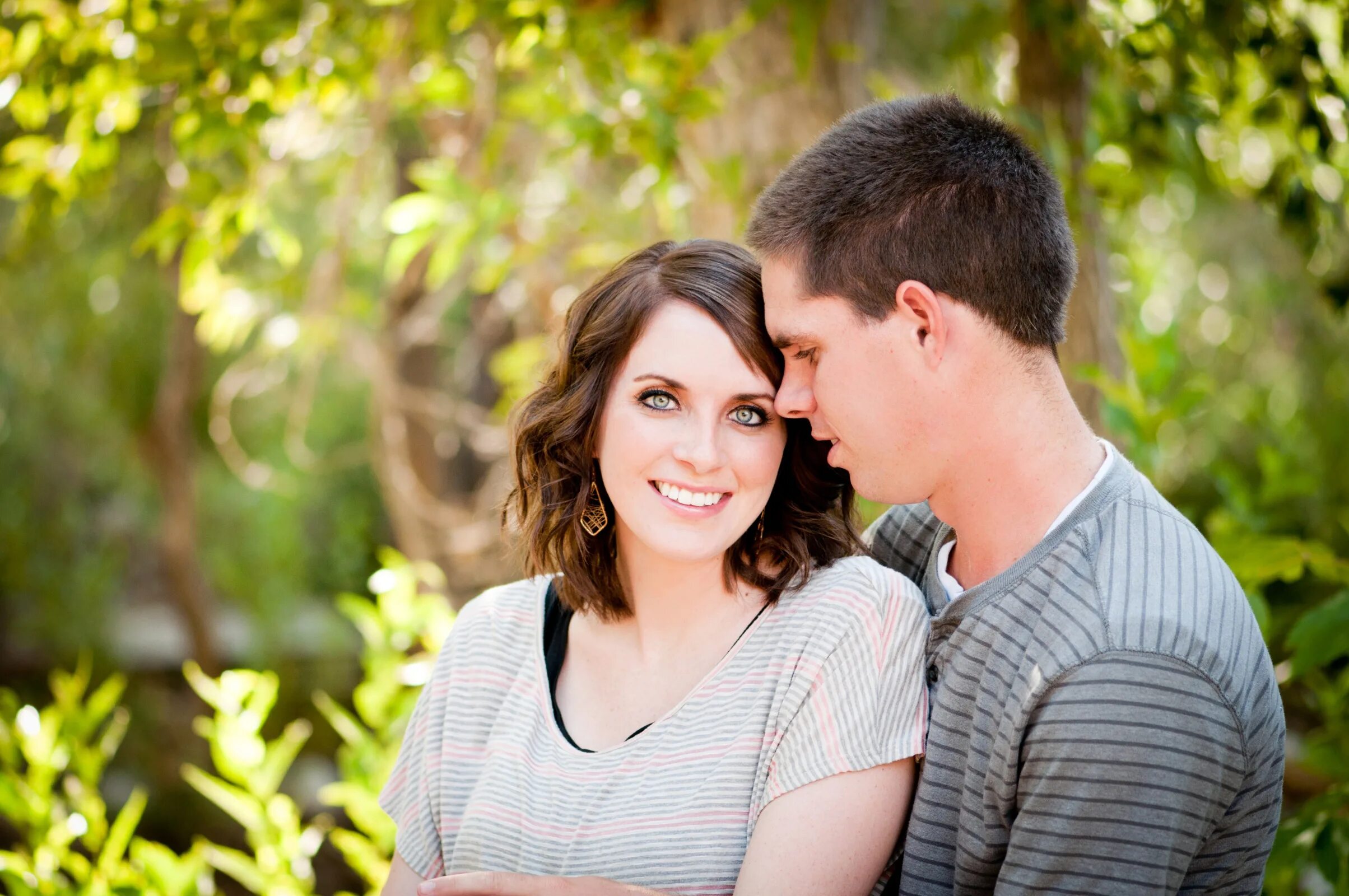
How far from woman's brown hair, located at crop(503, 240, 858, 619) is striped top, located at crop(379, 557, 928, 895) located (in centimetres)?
9

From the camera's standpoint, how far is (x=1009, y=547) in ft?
5.18

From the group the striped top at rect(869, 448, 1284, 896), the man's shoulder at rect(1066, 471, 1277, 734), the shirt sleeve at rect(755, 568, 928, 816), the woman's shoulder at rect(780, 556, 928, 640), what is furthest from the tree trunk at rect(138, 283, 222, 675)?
the man's shoulder at rect(1066, 471, 1277, 734)

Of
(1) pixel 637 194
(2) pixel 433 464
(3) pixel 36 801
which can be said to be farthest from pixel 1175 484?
(3) pixel 36 801

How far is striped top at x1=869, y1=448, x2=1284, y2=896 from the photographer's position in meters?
1.31

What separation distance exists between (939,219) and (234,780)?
6.09ft

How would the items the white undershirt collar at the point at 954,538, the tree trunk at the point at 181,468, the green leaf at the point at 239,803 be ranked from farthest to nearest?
the tree trunk at the point at 181,468
the green leaf at the point at 239,803
the white undershirt collar at the point at 954,538

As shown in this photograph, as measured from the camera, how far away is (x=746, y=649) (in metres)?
1.78

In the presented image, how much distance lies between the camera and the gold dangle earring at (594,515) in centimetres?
199

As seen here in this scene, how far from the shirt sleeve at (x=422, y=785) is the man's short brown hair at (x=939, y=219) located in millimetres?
902

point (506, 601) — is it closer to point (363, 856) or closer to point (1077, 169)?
point (363, 856)

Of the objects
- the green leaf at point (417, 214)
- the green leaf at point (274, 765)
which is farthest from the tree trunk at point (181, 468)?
the green leaf at point (274, 765)

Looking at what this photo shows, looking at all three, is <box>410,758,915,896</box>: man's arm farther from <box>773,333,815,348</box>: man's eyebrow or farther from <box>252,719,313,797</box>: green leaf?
<box>252,719,313,797</box>: green leaf

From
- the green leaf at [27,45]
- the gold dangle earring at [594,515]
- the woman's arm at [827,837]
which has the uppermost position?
the green leaf at [27,45]

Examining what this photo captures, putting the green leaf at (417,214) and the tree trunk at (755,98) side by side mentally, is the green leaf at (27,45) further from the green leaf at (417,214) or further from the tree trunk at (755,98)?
the tree trunk at (755,98)
